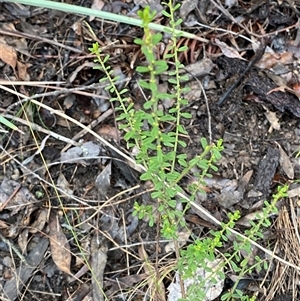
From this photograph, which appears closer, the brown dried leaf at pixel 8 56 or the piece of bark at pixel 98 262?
the piece of bark at pixel 98 262

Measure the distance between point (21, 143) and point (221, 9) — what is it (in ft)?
2.46

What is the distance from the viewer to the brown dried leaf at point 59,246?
5.44ft

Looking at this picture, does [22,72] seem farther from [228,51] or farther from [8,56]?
[228,51]

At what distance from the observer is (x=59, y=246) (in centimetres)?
167

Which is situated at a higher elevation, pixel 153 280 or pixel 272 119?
pixel 272 119

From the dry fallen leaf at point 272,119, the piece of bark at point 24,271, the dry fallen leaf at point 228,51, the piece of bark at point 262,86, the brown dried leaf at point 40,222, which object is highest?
the dry fallen leaf at point 228,51

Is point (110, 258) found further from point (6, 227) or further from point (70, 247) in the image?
point (6, 227)

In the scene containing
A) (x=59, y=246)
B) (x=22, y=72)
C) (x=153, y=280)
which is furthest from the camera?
(x=22, y=72)

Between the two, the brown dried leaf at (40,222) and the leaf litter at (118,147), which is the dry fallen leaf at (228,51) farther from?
the brown dried leaf at (40,222)

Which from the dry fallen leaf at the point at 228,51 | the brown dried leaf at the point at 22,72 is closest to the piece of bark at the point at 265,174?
the dry fallen leaf at the point at 228,51

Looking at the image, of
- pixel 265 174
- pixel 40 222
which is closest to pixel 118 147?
pixel 40 222

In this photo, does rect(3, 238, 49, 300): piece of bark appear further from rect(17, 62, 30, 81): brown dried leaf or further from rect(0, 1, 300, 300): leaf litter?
rect(17, 62, 30, 81): brown dried leaf

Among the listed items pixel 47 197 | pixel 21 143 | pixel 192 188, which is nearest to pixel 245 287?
pixel 192 188

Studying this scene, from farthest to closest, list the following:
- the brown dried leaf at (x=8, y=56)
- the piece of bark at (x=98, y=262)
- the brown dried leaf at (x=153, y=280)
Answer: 1. the brown dried leaf at (x=8, y=56)
2. the piece of bark at (x=98, y=262)
3. the brown dried leaf at (x=153, y=280)
